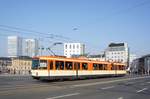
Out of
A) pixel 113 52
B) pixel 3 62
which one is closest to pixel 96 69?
pixel 3 62

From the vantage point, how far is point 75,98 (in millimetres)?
16641

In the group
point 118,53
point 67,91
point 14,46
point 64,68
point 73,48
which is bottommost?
point 67,91

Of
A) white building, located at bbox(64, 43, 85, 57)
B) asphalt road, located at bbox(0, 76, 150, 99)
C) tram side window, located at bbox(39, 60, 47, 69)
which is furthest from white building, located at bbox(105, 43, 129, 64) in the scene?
asphalt road, located at bbox(0, 76, 150, 99)

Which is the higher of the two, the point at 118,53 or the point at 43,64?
the point at 118,53

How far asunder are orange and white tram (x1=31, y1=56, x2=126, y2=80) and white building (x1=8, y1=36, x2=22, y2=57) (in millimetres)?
73844

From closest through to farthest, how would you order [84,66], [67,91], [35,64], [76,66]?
[67,91], [35,64], [76,66], [84,66]

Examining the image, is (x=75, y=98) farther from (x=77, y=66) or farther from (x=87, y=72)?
(x=87, y=72)

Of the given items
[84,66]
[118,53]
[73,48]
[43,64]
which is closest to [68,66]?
[43,64]

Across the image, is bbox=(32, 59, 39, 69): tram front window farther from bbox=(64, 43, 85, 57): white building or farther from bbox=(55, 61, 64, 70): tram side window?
bbox=(64, 43, 85, 57): white building

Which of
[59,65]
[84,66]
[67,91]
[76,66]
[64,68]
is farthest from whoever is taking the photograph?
[84,66]

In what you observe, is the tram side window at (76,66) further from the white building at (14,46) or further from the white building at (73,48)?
the white building at (14,46)

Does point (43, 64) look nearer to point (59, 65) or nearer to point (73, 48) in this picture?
point (59, 65)

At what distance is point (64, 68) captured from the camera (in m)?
37.2

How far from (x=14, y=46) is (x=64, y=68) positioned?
9576 centimetres
